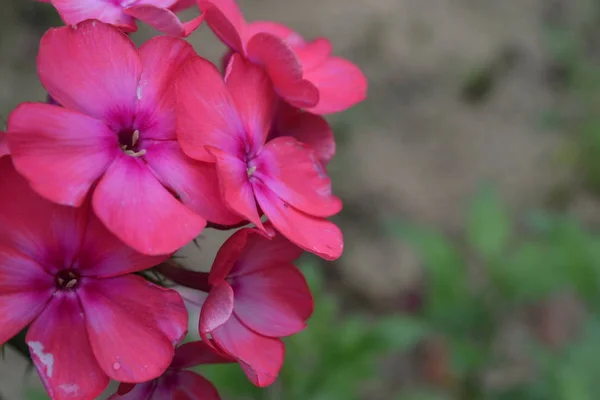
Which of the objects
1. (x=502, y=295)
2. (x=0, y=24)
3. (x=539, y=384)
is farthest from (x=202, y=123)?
(x=0, y=24)

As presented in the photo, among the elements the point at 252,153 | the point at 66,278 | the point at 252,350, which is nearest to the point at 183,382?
the point at 252,350

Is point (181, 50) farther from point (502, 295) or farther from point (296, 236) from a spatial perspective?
point (502, 295)

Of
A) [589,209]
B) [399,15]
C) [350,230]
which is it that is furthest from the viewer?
[399,15]

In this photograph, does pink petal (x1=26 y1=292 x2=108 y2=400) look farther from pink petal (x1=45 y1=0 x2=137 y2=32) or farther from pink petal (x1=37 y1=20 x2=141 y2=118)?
pink petal (x1=45 y1=0 x2=137 y2=32)

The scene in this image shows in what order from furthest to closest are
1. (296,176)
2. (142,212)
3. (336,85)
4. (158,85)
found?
(336,85) < (296,176) < (158,85) < (142,212)

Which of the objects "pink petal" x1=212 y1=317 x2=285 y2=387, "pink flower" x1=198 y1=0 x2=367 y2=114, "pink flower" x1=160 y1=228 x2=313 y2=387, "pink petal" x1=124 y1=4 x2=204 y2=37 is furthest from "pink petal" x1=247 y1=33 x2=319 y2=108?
"pink petal" x1=212 y1=317 x2=285 y2=387

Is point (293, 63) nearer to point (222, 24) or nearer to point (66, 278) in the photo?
point (222, 24)
